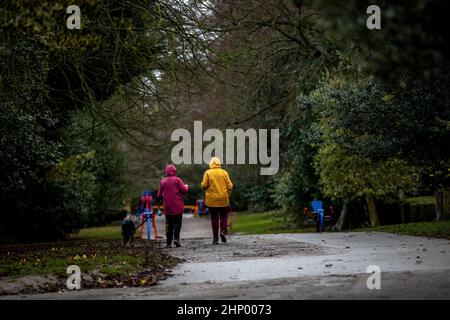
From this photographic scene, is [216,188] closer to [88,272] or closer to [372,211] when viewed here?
[88,272]

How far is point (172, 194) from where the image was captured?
56.0 feet

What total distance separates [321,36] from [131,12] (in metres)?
10.1

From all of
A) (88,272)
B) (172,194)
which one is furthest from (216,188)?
(88,272)

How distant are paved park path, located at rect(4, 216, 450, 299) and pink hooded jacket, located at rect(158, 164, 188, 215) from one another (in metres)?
1.49

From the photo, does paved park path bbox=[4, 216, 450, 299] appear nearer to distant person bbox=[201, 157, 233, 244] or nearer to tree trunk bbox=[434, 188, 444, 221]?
distant person bbox=[201, 157, 233, 244]

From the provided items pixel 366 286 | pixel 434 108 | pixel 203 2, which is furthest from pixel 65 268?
pixel 434 108

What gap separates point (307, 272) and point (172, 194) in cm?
757

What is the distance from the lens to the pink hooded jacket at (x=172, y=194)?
55.8 feet

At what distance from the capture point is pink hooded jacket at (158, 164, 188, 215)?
1700cm

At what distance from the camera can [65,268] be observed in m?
11.2

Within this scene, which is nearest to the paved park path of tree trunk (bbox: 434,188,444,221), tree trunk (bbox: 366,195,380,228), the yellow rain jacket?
the yellow rain jacket

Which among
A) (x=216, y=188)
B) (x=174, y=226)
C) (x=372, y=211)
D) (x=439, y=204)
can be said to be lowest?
(x=174, y=226)

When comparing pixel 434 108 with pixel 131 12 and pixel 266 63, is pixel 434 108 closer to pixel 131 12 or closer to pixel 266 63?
pixel 131 12

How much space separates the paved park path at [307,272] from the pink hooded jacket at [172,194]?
4.89 ft
